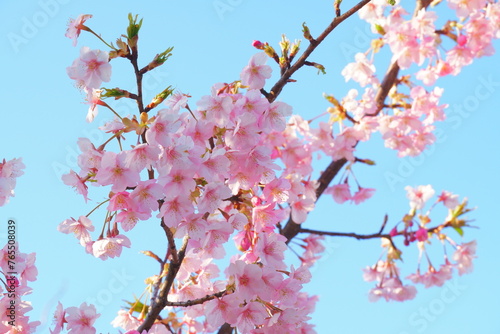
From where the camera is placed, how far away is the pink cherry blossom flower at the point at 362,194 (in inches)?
180

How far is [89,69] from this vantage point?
208 centimetres

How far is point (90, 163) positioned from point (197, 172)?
0.41m

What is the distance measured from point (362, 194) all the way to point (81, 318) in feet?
9.42

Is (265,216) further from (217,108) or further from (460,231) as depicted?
(460,231)

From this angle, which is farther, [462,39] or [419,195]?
[419,195]

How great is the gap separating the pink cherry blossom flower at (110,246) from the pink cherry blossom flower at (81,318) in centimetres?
27

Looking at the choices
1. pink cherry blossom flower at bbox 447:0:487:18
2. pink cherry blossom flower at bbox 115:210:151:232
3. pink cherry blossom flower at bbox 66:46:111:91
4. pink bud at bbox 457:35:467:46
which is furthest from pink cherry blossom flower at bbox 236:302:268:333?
pink cherry blossom flower at bbox 447:0:487:18

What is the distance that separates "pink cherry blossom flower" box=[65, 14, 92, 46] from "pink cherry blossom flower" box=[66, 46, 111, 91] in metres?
0.12

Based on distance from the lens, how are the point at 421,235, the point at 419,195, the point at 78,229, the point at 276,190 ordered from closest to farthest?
the point at 78,229 < the point at 276,190 < the point at 421,235 < the point at 419,195

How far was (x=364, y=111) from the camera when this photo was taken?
4.40 m

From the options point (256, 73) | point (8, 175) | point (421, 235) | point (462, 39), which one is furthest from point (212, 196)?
point (462, 39)

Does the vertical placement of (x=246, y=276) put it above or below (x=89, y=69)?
below

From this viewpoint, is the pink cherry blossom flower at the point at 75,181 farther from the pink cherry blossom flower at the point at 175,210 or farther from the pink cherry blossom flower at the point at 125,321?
the pink cherry blossom flower at the point at 125,321

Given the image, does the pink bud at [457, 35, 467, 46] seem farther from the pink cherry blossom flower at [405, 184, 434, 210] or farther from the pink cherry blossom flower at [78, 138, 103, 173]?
the pink cherry blossom flower at [78, 138, 103, 173]
